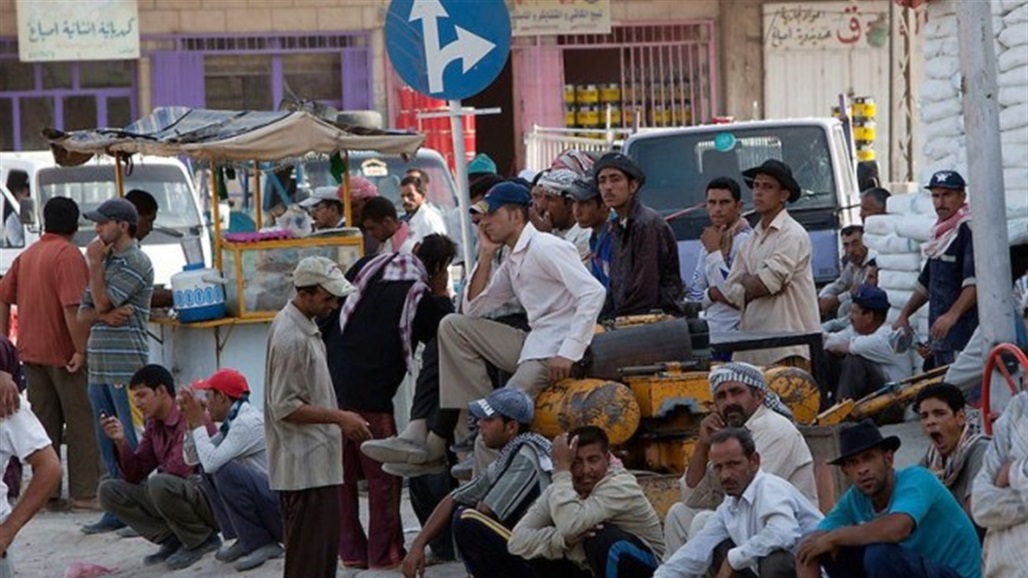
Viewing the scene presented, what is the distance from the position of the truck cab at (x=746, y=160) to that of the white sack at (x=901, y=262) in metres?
2.30

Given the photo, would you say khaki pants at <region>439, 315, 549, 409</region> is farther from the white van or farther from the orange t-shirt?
the white van

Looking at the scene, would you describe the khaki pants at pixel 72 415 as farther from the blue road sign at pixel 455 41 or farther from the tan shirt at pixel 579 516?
the tan shirt at pixel 579 516

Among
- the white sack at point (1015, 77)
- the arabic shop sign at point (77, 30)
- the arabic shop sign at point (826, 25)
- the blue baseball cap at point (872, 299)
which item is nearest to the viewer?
the white sack at point (1015, 77)

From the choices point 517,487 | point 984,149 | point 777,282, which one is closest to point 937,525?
point 984,149

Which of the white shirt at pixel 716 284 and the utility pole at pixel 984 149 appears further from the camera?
the white shirt at pixel 716 284

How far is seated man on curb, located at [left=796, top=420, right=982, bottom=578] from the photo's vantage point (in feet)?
23.6

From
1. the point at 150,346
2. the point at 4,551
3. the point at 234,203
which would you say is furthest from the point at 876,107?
the point at 4,551

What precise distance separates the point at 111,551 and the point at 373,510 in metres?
2.17

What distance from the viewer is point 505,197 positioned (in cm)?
931

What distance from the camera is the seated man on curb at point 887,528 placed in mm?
7207

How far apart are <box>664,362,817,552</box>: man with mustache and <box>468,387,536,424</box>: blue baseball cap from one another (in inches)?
31.6

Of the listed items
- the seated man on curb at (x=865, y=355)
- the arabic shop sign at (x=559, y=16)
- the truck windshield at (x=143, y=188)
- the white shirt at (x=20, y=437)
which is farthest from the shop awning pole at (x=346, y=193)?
the arabic shop sign at (x=559, y=16)

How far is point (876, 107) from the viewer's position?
30453mm

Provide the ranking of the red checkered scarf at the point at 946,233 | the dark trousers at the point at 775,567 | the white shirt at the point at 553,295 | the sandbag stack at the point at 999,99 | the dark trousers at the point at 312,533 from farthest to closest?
the sandbag stack at the point at 999,99, the red checkered scarf at the point at 946,233, the dark trousers at the point at 312,533, the white shirt at the point at 553,295, the dark trousers at the point at 775,567
